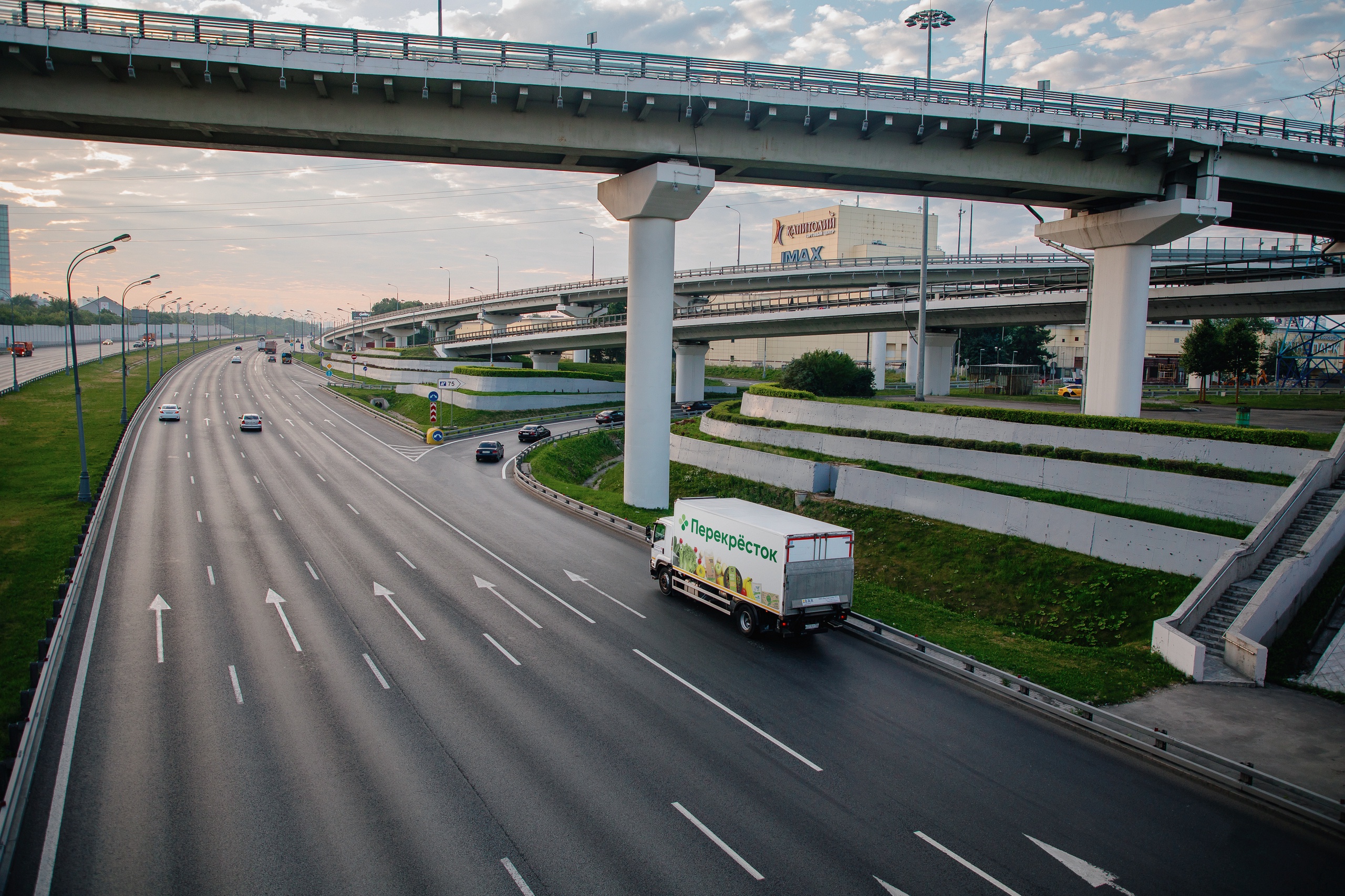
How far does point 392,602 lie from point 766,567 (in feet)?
35.3

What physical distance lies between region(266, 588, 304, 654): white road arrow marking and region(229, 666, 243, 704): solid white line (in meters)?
1.40

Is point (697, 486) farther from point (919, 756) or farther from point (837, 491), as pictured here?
point (919, 756)

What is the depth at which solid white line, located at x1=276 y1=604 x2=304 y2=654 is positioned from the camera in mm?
17922

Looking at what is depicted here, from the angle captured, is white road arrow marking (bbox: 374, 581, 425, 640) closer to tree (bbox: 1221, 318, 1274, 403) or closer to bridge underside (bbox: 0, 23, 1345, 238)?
bridge underside (bbox: 0, 23, 1345, 238)

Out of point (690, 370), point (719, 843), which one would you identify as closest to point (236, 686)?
point (719, 843)

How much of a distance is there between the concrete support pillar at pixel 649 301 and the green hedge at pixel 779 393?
39.2ft

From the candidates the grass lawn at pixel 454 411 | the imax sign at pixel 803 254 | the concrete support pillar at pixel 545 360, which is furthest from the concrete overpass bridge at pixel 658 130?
the imax sign at pixel 803 254

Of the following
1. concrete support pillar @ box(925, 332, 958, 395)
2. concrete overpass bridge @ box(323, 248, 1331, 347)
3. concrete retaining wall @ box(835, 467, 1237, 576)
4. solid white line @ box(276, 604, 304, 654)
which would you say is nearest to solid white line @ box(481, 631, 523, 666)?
solid white line @ box(276, 604, 304, 654)

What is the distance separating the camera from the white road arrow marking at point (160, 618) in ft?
58.5

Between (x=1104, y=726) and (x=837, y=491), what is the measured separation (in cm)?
1933

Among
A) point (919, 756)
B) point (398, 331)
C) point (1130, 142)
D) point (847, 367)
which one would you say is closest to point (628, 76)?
point (1130, 142)

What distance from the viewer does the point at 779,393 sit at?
4494 cm

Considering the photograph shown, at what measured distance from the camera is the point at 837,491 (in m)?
33.8

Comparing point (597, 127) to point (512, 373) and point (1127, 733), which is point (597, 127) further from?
point (512, 373)
